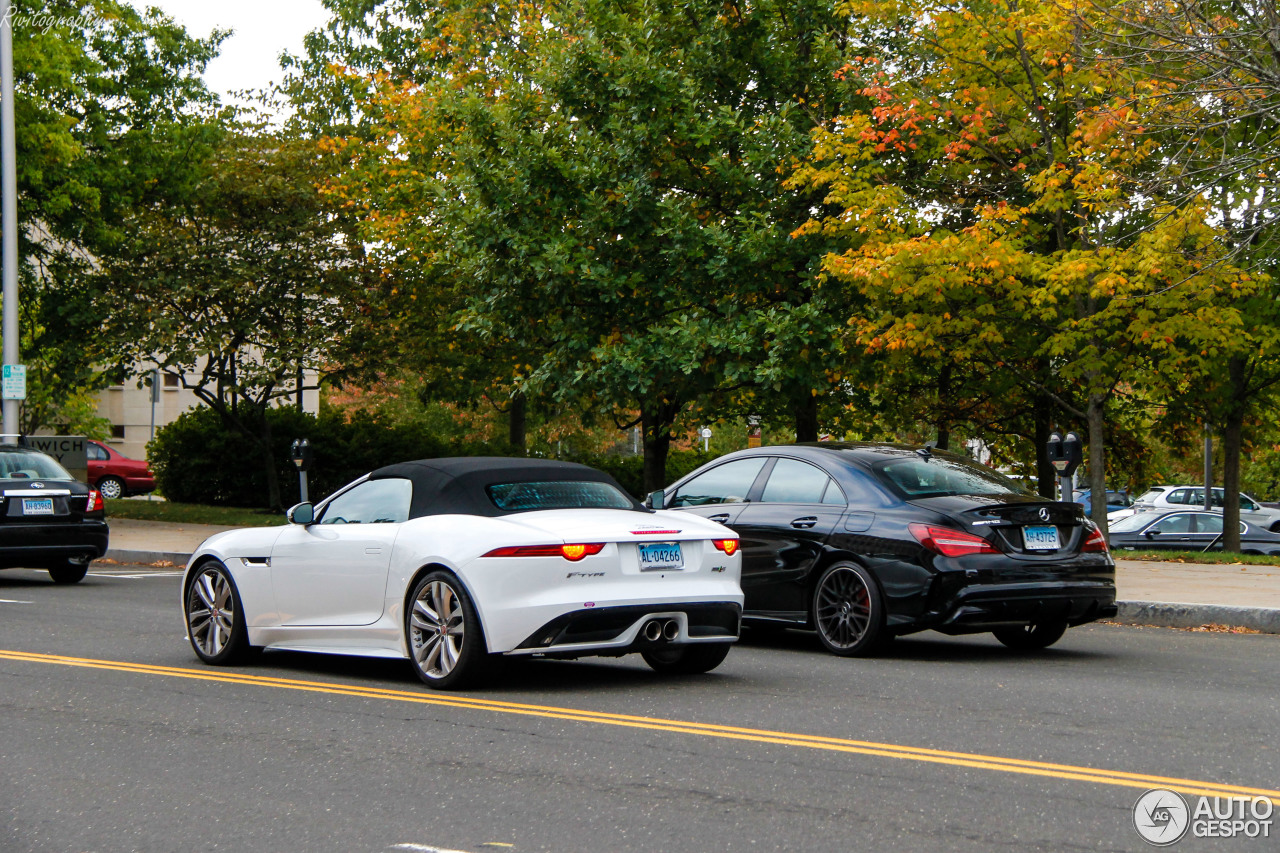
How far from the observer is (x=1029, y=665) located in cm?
948

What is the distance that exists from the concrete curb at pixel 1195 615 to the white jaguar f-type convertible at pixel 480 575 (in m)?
5.84

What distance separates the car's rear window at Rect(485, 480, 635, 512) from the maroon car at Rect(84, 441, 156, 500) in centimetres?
3574

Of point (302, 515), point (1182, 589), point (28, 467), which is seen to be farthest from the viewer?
point (28, 467)

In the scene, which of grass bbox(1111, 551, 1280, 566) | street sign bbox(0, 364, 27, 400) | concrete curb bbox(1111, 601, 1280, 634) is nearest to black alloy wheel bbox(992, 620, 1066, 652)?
concrete curb bbox(1111, 601, 1280, 634)

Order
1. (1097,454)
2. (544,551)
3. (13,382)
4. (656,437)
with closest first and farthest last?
(544,551) < (1097,454) < (13,382) < (656,437)

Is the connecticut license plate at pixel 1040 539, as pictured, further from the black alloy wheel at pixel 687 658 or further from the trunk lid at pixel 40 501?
the trunk lid at pixel 40 501

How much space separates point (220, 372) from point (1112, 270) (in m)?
19.2

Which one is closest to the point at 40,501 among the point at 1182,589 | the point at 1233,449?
the point at 1182,589

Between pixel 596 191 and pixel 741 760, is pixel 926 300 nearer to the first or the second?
pixel 596 191

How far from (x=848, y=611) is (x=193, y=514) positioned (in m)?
21.4

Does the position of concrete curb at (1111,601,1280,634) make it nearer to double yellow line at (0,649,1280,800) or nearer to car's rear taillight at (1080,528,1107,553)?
car's rear taillight at (1080,528,1107,553)

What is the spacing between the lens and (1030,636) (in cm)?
1063

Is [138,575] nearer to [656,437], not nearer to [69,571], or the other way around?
[69,571]

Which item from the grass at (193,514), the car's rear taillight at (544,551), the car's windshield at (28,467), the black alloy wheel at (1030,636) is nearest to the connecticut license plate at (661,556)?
the car's rear taillight at (544,551)
